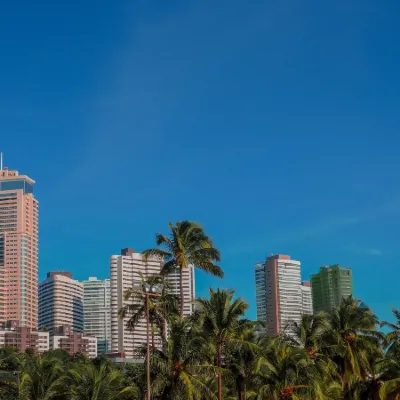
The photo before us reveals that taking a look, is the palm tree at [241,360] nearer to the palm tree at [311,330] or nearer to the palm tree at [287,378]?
the palm tree at [311,330]

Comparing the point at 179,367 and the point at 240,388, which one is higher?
the point at 179,367

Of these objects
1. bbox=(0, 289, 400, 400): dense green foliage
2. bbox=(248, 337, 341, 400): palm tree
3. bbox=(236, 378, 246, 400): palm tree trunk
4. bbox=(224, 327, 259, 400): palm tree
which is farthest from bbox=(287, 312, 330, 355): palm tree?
bbox=(248, 337, 341, 400): palm tree

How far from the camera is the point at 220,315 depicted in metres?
51.6

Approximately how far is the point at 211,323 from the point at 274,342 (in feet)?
22.1

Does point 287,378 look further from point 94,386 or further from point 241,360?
point 94,386

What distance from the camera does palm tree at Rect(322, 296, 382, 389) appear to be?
6112 cm

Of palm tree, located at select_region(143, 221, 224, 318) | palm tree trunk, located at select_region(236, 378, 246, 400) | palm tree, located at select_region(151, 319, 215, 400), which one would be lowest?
palm tree trunk, located at select_region(236, 378, 246, 400)

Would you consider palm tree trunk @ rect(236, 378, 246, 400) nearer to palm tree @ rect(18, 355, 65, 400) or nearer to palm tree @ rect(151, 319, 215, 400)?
palm tree @ rect(151, 319, 215, 400)

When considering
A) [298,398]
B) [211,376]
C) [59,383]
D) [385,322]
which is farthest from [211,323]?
[385,322]

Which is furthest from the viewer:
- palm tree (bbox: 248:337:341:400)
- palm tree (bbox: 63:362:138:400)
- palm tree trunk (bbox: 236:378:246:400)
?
palm tree trunk (bbox: 236:378:246:400)

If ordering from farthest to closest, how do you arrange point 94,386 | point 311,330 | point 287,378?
point 311,330
point 287,378
point 94,386

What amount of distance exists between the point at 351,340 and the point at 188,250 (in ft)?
50.7

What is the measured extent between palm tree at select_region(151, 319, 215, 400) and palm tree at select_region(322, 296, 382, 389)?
47.4 feet

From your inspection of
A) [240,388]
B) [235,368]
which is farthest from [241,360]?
[240,388]
